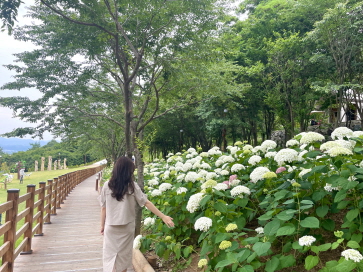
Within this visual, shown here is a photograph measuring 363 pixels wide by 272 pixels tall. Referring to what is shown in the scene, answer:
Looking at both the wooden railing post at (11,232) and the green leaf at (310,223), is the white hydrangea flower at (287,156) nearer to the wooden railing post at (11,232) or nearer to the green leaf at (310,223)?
the green leaf at (310,223)

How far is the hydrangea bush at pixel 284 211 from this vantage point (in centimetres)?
202

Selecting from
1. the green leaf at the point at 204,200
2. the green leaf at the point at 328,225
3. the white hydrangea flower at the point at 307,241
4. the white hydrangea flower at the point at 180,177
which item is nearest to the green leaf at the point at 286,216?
the white hydrangea flower at the point at 307,241

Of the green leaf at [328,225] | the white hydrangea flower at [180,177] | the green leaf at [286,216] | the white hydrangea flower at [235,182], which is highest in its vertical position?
the white hydrangea flower at [180,177]

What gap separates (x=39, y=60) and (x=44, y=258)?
4843 millimetres

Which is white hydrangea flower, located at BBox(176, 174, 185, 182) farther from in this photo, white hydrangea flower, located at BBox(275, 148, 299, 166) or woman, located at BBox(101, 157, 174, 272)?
white hydrangea flower, located at BBox(275, 148, 299, 166)

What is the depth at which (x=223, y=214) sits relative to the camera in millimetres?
2807

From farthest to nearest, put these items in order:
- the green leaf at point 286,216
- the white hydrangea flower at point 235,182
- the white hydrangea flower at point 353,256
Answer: the white hydrangea flower at point 235,182
the green leaf at point 286,216
the white hydrangea flower at point 353,256

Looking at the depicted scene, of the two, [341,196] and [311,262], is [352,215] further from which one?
[311,262]

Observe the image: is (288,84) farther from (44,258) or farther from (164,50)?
(44,258)

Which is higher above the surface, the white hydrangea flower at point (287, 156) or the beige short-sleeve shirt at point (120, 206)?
the white hydrangea flower at point (287, 156)

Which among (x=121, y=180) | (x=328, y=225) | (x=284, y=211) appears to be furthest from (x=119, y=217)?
(x=328, y=225)

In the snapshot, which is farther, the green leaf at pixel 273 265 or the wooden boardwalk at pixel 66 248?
the wooden boardwalk at pixel 66 248

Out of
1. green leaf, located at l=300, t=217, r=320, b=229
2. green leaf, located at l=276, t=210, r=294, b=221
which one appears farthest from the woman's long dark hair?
green leaf, located at l=300, t=217, r=320, b=229

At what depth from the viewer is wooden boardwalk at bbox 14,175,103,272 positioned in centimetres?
395
